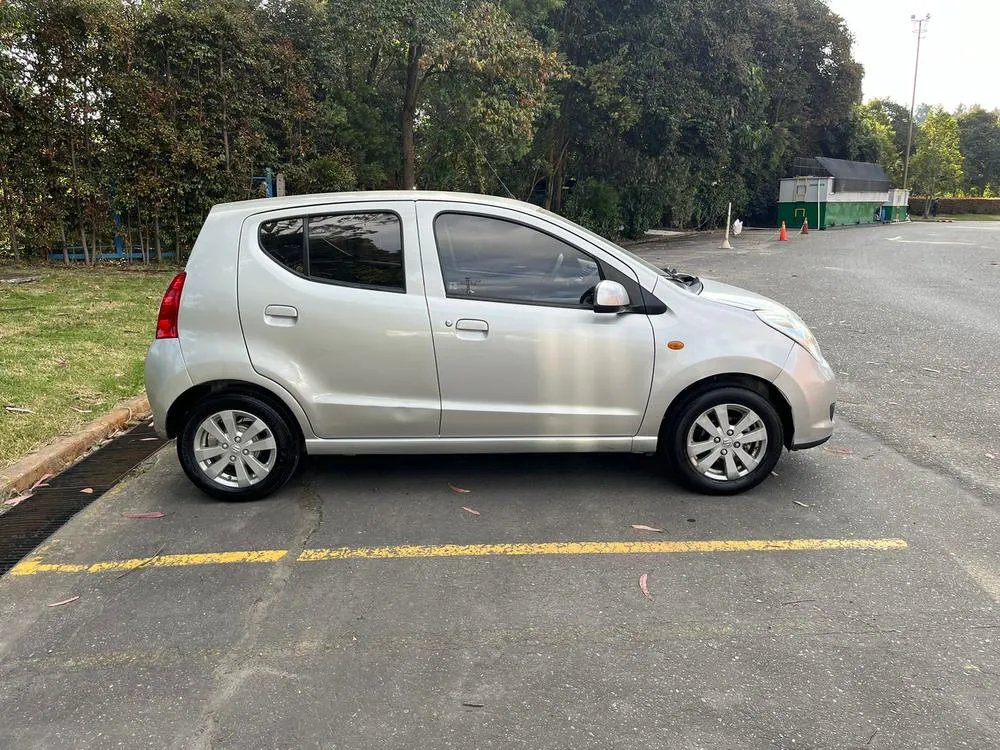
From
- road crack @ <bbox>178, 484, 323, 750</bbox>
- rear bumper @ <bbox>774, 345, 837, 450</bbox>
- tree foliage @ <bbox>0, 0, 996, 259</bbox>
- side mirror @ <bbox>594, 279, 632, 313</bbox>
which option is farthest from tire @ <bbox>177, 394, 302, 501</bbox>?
tree foliage @ <bbox>0, 0, 996, 259</bbox>

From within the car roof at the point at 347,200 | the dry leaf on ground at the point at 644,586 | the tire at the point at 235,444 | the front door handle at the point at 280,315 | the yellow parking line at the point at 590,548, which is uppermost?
the car roof at the point at 347,200

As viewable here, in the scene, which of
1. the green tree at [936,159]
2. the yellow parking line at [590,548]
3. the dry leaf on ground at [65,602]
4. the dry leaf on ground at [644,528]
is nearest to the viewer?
the dry leaf on ground at [65,602]

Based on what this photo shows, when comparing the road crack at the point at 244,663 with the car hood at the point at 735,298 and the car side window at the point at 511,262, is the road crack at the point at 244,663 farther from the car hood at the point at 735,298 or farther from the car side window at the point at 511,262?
the car hood at the point at 735,298

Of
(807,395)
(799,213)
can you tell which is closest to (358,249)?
(807,395)

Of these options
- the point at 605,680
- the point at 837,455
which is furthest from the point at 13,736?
the point at 837,455

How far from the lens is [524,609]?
135 inches

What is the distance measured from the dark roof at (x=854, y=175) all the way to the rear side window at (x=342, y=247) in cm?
4351

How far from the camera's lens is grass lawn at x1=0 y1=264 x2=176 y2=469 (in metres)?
5.83

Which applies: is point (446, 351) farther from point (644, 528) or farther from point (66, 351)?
point (66, 351)

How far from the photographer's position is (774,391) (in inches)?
185

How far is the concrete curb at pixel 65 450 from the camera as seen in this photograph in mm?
4816

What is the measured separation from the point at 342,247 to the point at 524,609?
93.7 inches

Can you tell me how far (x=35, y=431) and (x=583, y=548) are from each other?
4.12 metres

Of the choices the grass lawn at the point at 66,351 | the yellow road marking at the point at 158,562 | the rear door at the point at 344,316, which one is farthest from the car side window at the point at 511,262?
the grass lawn at the point at 66,351
